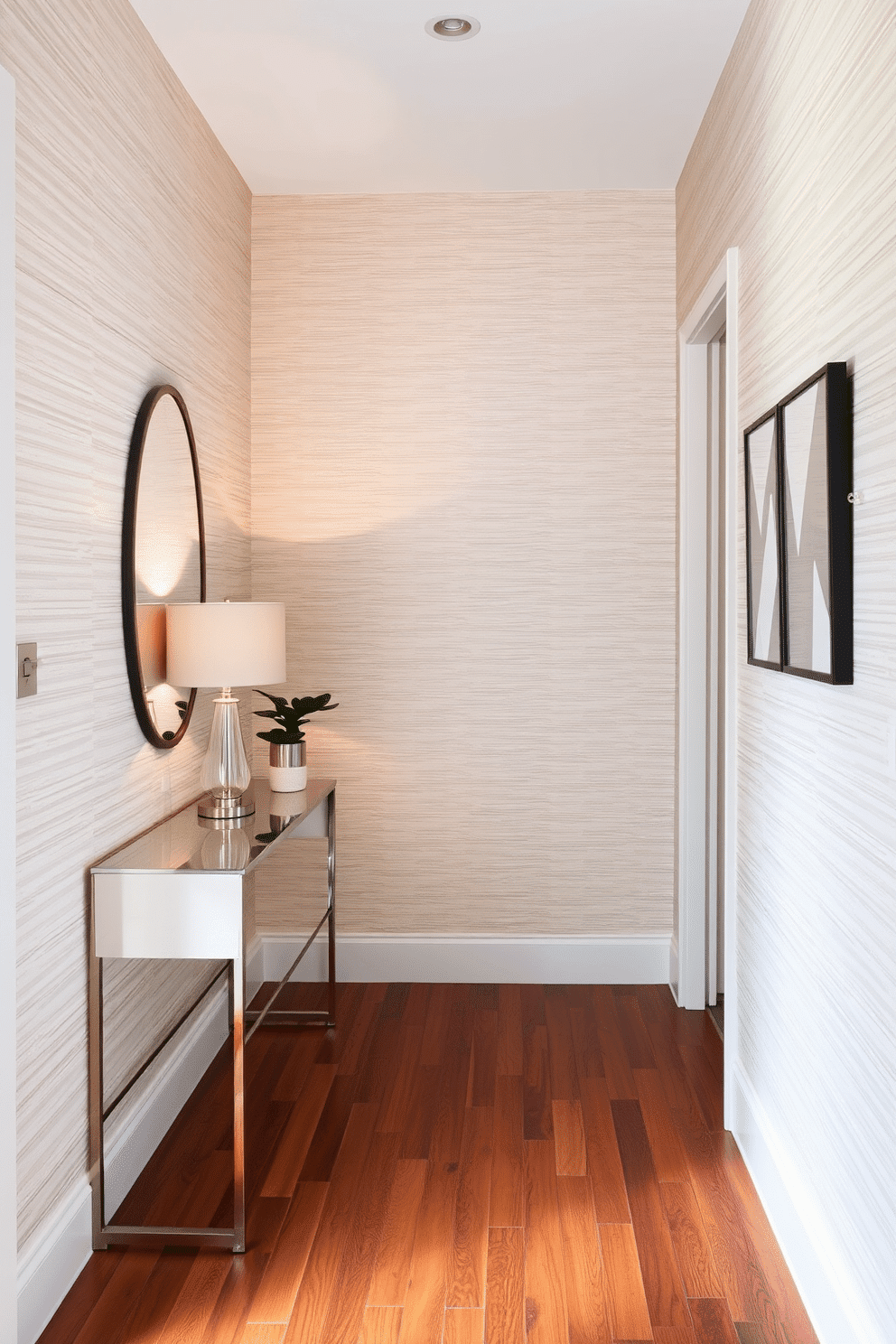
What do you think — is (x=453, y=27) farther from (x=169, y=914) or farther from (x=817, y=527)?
(x=169, y=914)

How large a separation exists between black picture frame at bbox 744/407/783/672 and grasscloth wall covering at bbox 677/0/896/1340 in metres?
0.08

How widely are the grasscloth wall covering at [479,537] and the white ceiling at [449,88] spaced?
0.23 m

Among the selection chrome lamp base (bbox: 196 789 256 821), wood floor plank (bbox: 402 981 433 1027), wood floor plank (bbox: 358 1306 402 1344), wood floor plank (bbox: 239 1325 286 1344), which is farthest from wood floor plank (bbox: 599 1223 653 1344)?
chrome lamp base (bbox: 196 789 256 821)

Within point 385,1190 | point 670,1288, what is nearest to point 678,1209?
point 670,1288

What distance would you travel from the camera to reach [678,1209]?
2363 mm

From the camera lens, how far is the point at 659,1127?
9.02 feet

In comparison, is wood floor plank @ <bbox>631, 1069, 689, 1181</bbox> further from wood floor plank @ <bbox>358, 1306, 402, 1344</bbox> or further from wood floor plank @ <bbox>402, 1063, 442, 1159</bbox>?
wood floor plank @ <bbox>358, 1306, 402, 1344</bbox>

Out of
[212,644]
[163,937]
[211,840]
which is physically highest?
[212,644]

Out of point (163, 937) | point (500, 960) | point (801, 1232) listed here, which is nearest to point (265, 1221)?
point (163, 937)

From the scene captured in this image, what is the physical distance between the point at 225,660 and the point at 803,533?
56.3 inches

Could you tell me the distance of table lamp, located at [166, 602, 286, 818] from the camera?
263 centimetres

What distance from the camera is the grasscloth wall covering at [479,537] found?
377cm

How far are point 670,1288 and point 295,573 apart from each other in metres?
2.61

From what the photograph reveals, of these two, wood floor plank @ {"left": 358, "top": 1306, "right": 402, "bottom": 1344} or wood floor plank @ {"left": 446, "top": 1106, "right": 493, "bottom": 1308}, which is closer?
wood floor plank @ {"left": 358, "top": 1306, "right": 402, "bottom": 1344}
